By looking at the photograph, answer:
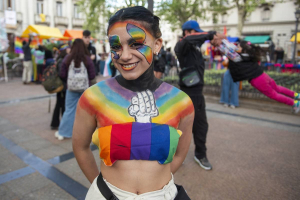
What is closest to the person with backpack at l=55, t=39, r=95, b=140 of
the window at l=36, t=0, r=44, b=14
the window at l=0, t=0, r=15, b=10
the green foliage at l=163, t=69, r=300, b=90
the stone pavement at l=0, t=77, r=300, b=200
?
the stone pavement at l=0, t=77, r=300, b=200

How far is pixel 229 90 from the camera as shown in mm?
7590

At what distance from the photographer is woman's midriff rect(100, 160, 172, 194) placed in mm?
1267

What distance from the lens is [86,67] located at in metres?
4.46

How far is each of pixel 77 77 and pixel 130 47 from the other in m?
3.22

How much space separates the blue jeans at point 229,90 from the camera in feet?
24.2

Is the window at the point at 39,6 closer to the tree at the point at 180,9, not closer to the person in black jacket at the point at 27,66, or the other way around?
the tree at the point at 180,9

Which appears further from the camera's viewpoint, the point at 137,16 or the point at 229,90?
the point at 229,90

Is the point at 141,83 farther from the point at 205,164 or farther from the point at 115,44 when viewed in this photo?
the point at 205,164

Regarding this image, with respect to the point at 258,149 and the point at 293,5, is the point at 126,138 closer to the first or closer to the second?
the point at 258,149

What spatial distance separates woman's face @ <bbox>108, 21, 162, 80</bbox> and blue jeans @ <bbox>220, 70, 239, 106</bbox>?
254 inches

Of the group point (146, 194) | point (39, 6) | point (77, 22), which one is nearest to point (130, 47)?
point (146, 194)

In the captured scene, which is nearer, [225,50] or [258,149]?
[225,50]

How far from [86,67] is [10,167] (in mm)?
2006

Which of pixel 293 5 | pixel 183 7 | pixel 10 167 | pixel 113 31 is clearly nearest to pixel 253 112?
pixel 10 167
